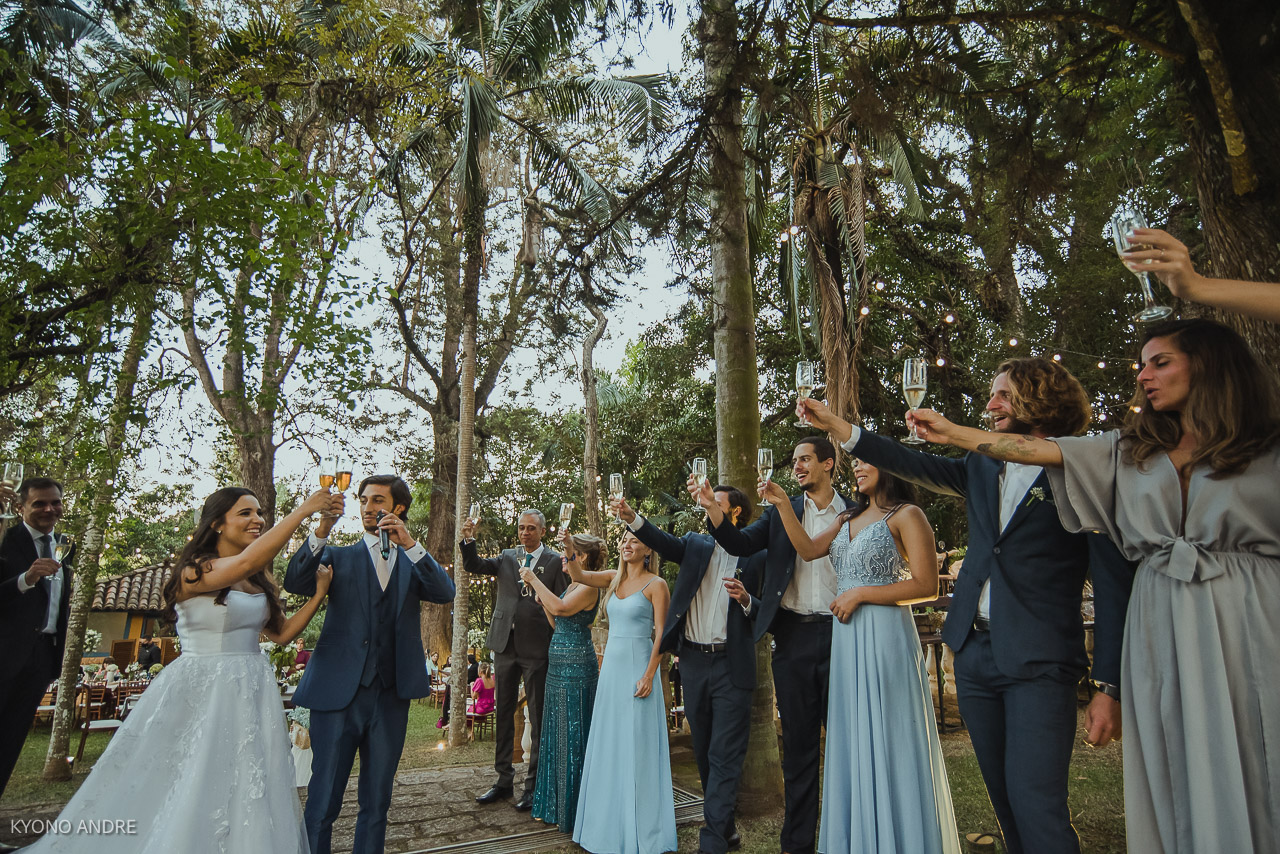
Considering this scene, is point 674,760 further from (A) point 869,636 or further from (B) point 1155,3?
(B) point 1155,3

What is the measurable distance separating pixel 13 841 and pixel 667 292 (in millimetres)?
5061

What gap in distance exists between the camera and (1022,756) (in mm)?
2473

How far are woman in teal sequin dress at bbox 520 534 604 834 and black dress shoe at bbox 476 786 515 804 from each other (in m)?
0.61

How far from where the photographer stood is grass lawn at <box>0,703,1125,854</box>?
4383 millimetres

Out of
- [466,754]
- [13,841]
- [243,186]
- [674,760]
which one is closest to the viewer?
[13,841]

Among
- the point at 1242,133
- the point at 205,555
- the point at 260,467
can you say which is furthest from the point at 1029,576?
the point at 260,467

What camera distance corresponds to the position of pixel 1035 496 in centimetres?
263

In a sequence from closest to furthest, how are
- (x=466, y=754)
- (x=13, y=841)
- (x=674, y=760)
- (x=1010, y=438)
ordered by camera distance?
(x=1010, y=438), (x=13, y=841), (x=674, y=760), (x=466, y=754)

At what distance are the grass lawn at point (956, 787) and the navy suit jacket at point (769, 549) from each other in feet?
4.65

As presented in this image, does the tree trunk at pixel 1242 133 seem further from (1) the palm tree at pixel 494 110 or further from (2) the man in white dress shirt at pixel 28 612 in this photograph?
(2) the man in white dress shirt at pixel 28 612

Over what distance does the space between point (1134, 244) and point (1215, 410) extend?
1.74 feet

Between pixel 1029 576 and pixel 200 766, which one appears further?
pixel 200 766

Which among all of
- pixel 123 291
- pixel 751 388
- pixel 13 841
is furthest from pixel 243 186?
pixel 13 841

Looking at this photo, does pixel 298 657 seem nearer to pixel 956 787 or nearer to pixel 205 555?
pixel 205 555
